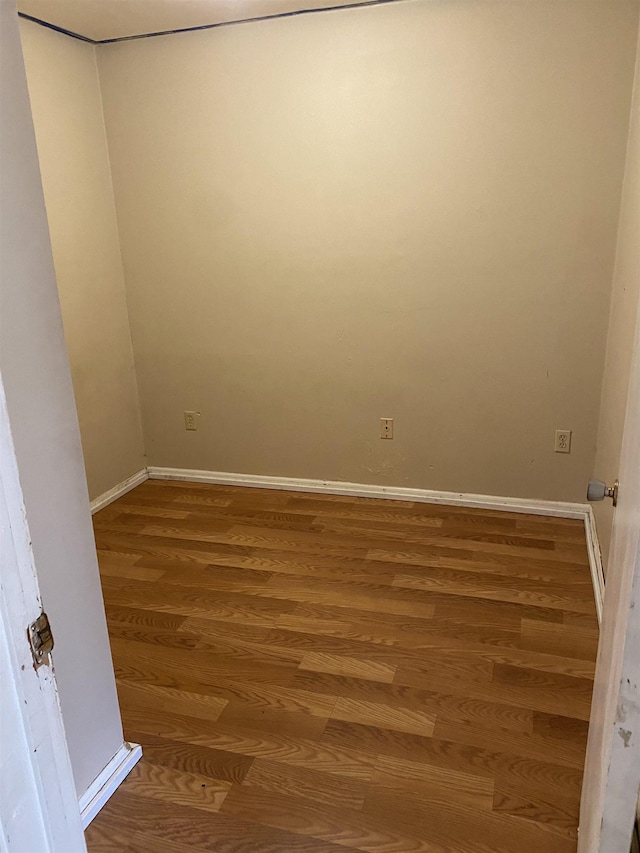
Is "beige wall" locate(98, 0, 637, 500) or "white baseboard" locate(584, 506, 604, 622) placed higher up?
"beige wall" locate(98, 0, 637, 500)

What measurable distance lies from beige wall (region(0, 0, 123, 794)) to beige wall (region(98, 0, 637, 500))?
6.35 feet

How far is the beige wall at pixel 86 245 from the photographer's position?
2.84m

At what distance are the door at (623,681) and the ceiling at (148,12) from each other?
252cm

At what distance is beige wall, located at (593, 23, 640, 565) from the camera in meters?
2.15

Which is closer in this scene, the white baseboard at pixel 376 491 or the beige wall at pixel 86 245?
the beige wall at pixel 86 245

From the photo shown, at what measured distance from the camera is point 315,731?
1793mm

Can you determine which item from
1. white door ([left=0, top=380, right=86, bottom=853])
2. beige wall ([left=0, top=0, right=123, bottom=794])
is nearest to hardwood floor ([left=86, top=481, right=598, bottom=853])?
beige wall ([left=0, top=0, right=123, bottom=794])

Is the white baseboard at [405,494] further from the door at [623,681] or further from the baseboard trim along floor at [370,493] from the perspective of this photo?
the door at [623,681]

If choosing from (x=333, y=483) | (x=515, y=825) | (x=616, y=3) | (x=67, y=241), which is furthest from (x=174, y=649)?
(x=616, y=3)

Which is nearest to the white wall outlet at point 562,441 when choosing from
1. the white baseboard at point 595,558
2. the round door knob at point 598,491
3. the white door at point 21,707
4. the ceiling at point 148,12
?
the white baseboard at point 595,558

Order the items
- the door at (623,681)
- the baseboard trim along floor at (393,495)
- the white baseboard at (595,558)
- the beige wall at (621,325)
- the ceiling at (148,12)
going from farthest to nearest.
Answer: the baseboard trim along floor at (393,495), the ceiling at (148,12), the white baseboard at (595,558), the beige wall at (621,325), the door at (623,681)

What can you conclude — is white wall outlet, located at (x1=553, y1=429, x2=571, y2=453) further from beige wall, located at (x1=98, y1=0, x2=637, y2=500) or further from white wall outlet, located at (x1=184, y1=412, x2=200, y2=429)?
white wall outlet, located at (x1=184, y1=412, x2=200, y2=429)

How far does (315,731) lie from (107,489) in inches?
80.9

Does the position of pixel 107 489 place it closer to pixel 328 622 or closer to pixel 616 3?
pixel 328 622
